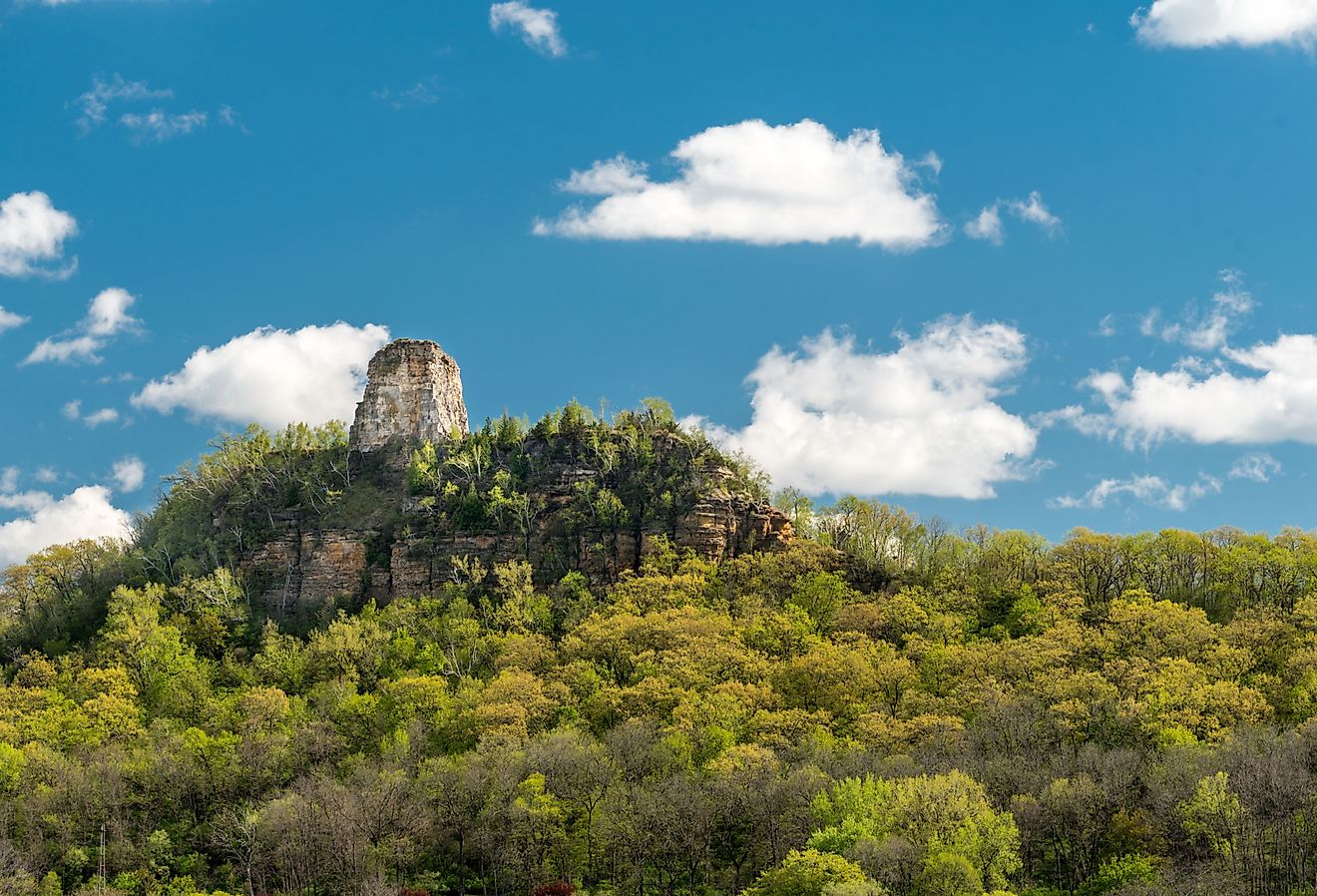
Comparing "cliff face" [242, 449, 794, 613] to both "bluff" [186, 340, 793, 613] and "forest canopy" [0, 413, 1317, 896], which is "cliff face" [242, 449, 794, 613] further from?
"forest canopy" [0, 413, 1317, 896]

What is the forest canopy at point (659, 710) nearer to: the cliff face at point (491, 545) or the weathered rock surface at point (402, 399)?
the cliff face at point (491, 545)

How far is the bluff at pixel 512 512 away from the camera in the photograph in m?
136

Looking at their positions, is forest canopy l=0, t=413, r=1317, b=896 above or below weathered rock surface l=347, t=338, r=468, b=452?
below

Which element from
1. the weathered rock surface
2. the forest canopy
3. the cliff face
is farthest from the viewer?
the weathered rock surface

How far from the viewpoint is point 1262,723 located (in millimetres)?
83250

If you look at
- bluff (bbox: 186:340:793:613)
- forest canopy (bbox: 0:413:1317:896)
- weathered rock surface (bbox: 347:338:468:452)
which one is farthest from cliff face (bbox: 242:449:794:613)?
weathered rock surface (bbox: 347:338:468:452)

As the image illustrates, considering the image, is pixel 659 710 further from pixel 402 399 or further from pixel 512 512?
pixel 402 399

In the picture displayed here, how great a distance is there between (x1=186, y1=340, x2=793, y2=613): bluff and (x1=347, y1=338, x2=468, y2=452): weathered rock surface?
2.66 metres

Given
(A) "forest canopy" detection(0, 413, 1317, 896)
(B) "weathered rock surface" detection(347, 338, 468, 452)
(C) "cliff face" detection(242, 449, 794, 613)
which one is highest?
(B) "weathered rock surface" detection(347, 338, 468, 452)

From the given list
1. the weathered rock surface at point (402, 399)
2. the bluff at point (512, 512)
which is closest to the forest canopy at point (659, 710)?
the bluff at point (512, 512)

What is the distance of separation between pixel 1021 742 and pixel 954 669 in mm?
15717

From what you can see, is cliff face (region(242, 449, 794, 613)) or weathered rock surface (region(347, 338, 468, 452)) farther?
weathered rock surface (region(347, 338, 468, 452))

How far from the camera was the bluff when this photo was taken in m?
136

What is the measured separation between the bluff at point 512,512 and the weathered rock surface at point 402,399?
2661 mm
